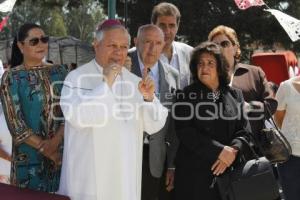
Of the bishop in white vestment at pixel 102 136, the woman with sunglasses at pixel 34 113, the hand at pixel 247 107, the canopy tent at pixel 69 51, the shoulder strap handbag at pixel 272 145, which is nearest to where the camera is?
the bishop in white vestment at pixel 102 136

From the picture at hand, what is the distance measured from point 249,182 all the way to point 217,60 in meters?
0.84

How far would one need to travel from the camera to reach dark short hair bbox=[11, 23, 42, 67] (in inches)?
136

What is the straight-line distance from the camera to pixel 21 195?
2854 millimetres

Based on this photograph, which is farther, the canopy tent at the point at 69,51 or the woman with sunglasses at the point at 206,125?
the canopy tent at the point at 69,51

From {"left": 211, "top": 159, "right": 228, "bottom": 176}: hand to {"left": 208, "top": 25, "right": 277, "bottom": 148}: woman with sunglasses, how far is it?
1.54ft

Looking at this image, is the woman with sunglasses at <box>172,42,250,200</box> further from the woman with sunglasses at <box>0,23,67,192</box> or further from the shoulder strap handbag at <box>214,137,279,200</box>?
the woman with sunglasses at <box>0,23,67,192</box>

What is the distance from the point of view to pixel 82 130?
3.00 m

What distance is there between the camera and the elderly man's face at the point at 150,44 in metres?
3.68

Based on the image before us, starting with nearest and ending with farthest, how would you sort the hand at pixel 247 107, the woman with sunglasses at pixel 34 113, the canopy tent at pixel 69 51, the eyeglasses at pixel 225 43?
the woman with sunglasses at pixel 34 113 < the hand at pixel 247 107 < the eyeglasses at pixel 225 43 < the canopy tent at pixel 69 51

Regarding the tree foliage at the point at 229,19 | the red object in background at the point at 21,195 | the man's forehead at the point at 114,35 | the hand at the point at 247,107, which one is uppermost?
the tree foliage at the point at 229,19

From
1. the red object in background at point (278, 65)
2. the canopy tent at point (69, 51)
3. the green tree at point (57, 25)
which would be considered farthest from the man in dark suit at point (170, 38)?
the green tree at point (57, 25)

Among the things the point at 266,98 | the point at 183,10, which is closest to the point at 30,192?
the point at 266,98

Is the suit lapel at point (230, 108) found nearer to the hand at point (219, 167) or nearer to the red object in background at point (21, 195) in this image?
the hand at point (219, 167)

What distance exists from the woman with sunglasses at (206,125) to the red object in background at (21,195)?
3.00ft
